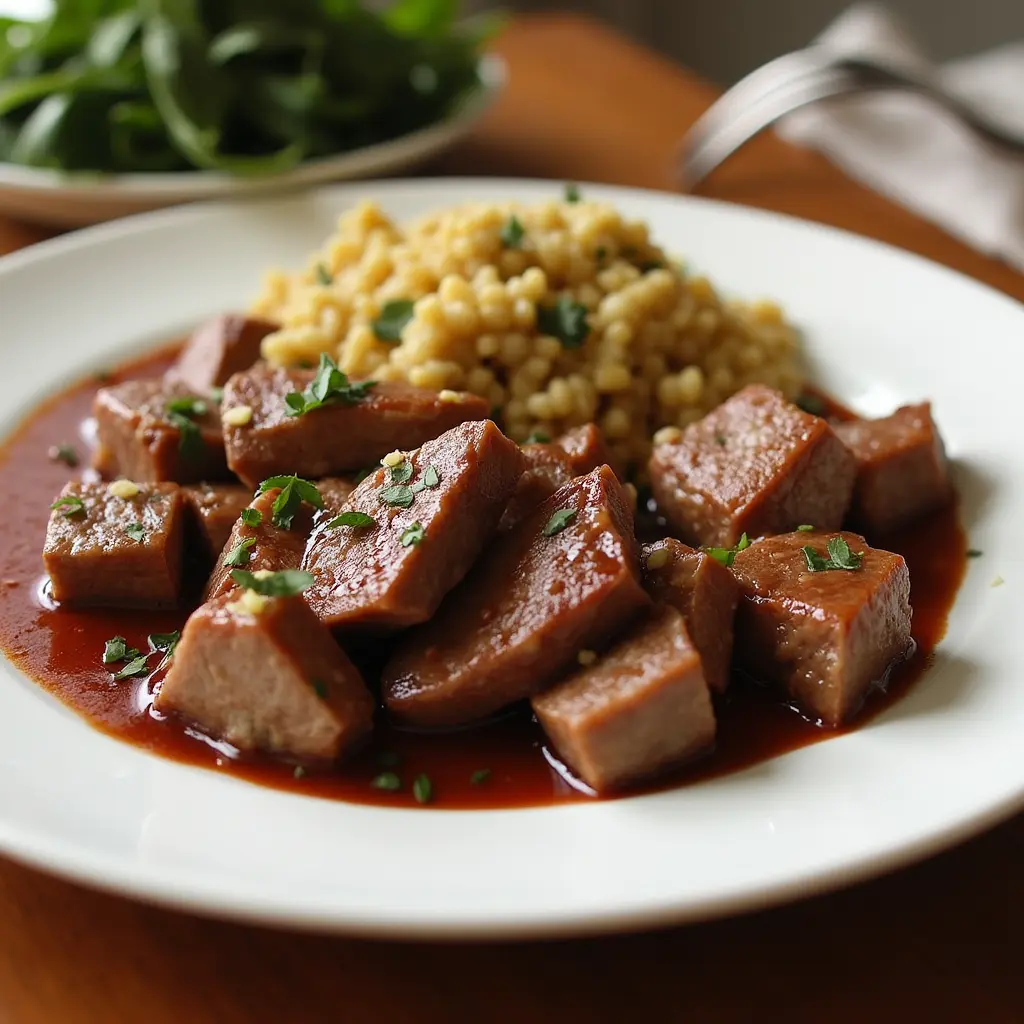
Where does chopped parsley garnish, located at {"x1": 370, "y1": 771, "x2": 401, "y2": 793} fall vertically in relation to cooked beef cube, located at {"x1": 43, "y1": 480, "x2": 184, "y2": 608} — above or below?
below

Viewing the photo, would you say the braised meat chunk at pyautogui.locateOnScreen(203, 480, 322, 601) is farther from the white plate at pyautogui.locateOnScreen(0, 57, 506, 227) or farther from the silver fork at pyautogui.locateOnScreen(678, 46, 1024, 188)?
the silver fork at pyautogui.locateOnScreen(678, 46, 1024, 188)

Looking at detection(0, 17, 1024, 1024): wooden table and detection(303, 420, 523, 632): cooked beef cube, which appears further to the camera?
detection(303, 420, 523, 632): cooked beef cube

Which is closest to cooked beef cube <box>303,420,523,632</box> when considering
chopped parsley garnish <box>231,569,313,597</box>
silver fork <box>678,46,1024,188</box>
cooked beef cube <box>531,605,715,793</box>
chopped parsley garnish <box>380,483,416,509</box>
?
chopped parsley garnish <box>380,483,416,509</box>

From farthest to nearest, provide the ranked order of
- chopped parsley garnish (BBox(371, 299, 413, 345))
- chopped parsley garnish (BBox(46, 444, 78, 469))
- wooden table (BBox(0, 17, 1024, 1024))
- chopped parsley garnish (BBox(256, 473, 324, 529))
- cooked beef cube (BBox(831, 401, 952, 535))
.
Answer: chopped parsley garnish (BBox(371, 299, 413, 345)) < chopped parsley garnish (BBox(46, 444, 78, 469)) < cooked beef cube (BBox(831, 401, 952, 535)) < chopped parsley garnish (BBox(256, 473, 324, 529)) < wooden table (BBox(0, 17, 1024, 1024))

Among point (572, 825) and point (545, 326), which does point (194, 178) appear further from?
point (572, 825)

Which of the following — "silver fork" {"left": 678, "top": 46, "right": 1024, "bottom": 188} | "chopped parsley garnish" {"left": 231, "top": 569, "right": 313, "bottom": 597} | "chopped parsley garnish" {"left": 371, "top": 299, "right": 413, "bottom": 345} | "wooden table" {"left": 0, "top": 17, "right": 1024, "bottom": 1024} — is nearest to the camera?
"wooden table" {"left": 0, "top": 17, "right": 1024, "bottom": 1024}

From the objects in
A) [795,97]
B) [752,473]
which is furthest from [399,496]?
[795,97]

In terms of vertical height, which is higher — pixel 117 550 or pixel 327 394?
pixel 327 394
